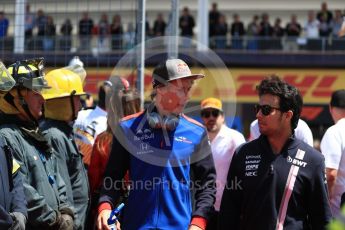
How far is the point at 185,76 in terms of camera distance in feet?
16.9

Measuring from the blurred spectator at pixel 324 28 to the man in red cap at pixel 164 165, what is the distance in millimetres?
17954

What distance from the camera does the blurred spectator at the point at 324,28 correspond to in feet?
73.9

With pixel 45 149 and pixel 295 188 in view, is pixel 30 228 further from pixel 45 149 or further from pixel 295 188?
pixel 295 188

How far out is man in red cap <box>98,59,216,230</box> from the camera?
5.06 meters

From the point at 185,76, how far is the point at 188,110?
2.40m

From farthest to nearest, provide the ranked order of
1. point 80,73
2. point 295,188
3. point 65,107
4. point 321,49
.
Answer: point 321,49 < point 80,73 < point 65,107 < point 295,188

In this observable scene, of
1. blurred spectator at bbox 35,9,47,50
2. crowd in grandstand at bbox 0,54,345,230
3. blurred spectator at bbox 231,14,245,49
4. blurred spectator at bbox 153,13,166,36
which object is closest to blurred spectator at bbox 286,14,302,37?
blurred spectator at bbox 231,14,245,49

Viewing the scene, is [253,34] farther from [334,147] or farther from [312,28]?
[334,147]

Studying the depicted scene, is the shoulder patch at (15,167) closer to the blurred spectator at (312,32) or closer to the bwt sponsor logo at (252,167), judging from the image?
the bwt sponsor logo at (252,167)

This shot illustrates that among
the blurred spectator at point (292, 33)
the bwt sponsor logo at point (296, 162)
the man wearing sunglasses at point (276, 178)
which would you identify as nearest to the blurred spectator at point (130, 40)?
the man wearing sunglasses at point (276, 178)

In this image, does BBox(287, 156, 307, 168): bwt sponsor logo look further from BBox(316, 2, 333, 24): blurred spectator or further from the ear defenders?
BBox(316, 2, 333, 24): blurred spectator

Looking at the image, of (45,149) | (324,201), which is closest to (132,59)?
(45,149)

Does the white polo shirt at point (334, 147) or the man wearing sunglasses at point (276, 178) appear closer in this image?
the man wearing sunglasses at point (276, 178)

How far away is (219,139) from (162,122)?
2.31 metres
